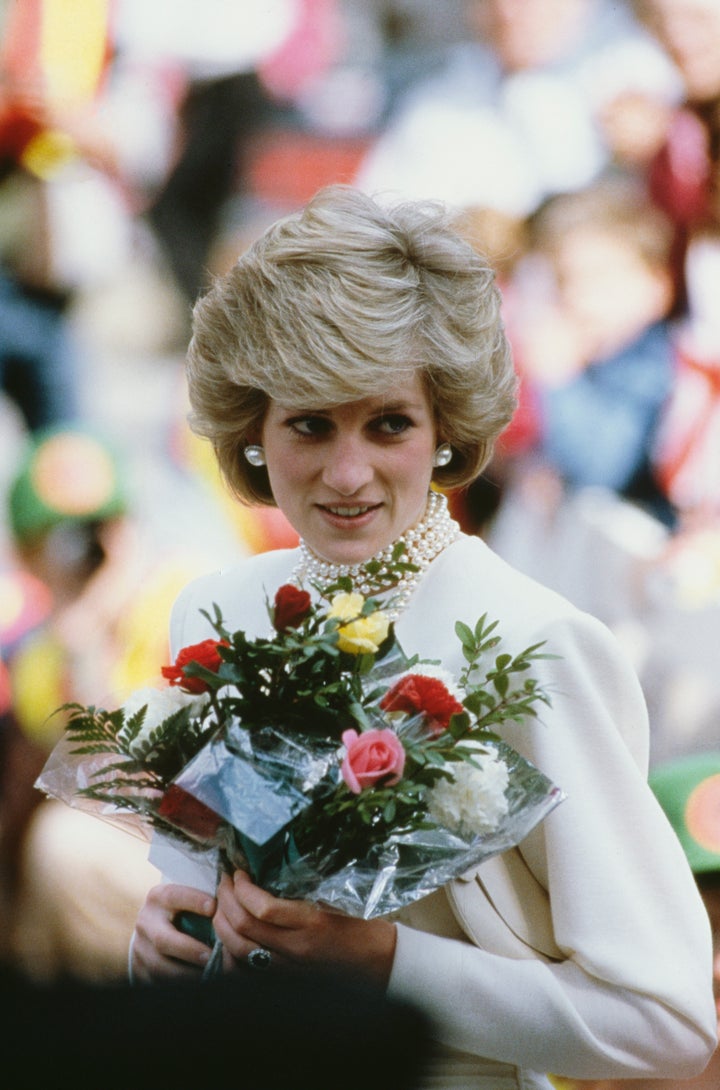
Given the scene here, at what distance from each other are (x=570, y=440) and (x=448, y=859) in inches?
132

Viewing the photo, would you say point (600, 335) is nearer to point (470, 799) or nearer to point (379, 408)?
point (379, 408)

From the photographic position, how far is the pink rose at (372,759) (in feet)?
4.99

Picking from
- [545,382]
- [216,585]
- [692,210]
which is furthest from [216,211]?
[216,585]

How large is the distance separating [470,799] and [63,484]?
2946 mm

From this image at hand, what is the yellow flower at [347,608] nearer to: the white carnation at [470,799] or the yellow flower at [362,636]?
the yellow flower at [362,636]

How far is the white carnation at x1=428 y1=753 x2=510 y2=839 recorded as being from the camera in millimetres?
1580

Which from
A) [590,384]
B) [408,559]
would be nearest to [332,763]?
[408,559]

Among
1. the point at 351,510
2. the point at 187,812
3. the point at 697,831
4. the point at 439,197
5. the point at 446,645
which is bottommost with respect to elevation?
the point at 697,831

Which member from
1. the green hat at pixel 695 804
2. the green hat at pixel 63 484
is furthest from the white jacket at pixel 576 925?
the green hat at pixel 63 484

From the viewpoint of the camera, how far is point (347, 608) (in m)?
1.66

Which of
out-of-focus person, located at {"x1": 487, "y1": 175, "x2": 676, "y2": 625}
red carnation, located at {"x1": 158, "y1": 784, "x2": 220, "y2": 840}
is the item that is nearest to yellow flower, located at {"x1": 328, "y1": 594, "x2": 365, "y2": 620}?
red carnation, located at {"x1": 158, "y1": 784, "x2": 220, "y2": 840}

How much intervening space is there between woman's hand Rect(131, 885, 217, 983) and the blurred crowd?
107 inches

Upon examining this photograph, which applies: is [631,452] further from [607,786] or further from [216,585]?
[607,786]

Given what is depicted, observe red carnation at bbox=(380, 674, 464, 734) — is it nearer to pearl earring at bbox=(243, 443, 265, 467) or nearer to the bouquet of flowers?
the bouquet of flowers
